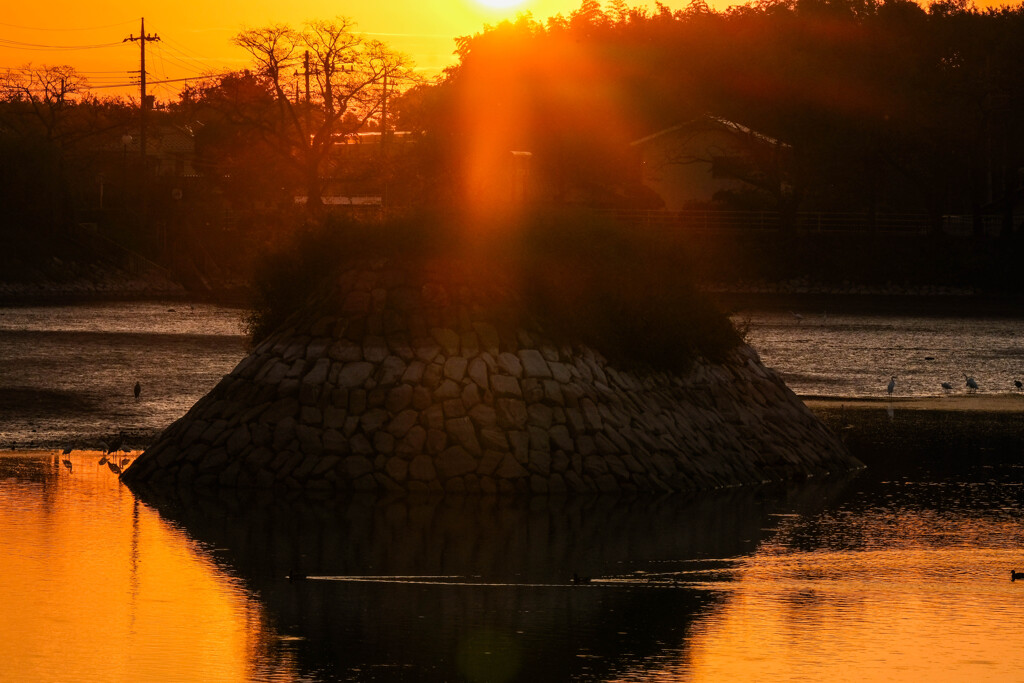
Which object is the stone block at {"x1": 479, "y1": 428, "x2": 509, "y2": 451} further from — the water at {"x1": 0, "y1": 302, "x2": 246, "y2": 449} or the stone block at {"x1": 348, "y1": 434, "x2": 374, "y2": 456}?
the water at {"x1": 0, "y1": 302, "x2": 246, "y2": 449}

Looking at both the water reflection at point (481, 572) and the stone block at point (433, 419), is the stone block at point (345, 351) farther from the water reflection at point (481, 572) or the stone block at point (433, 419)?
the water reflection at point (481, 572)

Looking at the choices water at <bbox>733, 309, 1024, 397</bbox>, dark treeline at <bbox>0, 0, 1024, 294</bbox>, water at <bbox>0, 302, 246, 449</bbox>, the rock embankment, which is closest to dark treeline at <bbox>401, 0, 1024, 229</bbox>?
dark treeline at <bbox>0, 0, 1024, 294</bbox>

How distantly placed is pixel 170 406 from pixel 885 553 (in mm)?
15808

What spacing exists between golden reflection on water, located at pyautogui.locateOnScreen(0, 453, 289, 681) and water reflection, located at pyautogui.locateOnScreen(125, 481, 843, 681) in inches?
13.4

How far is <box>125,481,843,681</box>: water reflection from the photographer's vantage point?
39.0 ft

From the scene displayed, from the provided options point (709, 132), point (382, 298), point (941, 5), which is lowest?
point (382, 298)

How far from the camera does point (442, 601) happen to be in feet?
45.3

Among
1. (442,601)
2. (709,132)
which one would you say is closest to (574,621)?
(442,601)

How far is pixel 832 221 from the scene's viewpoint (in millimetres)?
97938

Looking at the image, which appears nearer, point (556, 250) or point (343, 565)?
point (343, 565)

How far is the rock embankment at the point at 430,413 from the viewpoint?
19172mm

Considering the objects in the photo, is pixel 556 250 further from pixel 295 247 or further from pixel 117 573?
pixel 117 573

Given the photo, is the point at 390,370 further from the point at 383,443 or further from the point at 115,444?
the point at 115,444

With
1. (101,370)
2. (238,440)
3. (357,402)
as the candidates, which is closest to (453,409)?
(357,402)
